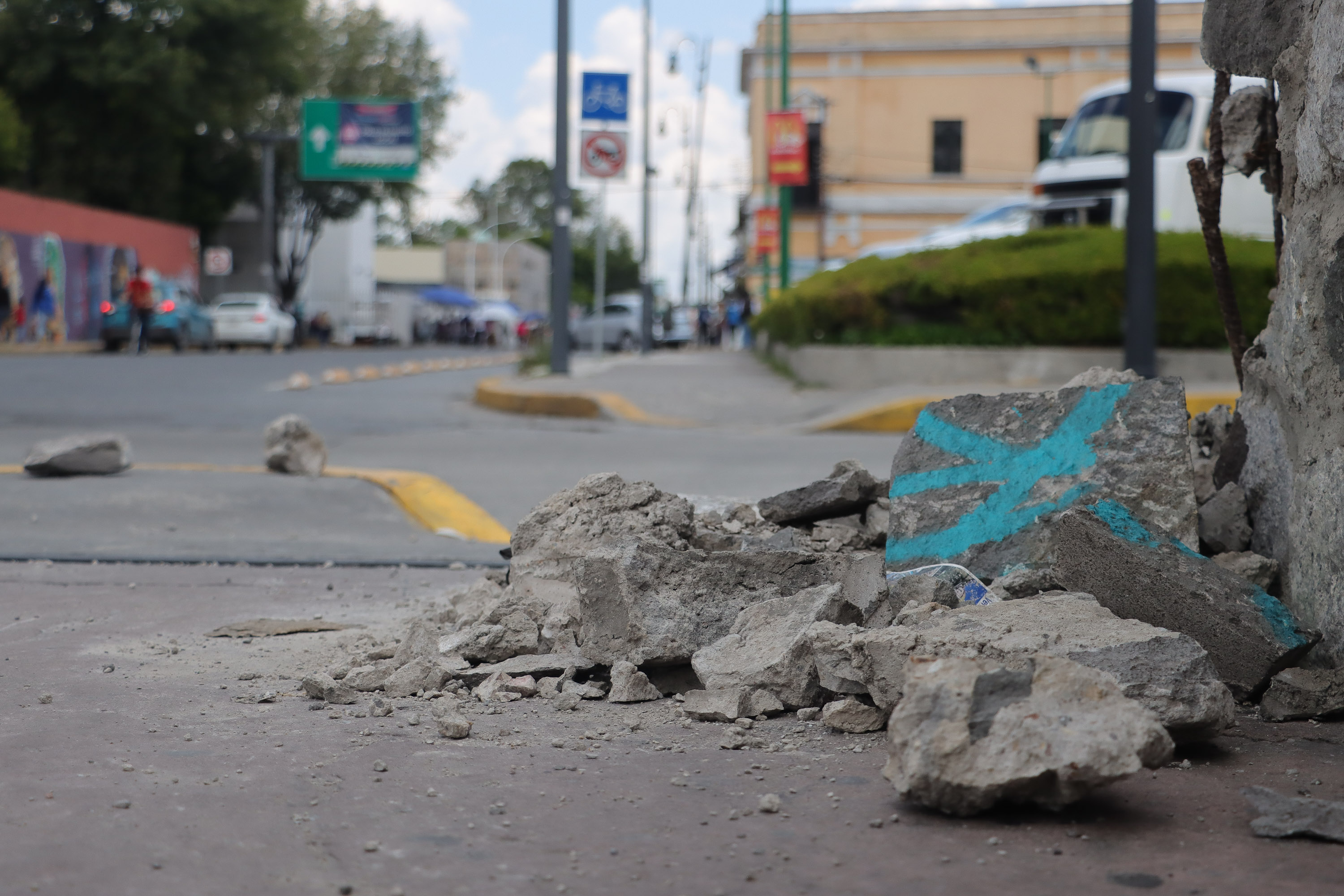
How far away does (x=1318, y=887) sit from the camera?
2.22 m

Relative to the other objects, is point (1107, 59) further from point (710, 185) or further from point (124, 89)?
point (124, 89)

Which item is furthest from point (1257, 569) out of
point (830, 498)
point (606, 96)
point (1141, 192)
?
point (606, 96)

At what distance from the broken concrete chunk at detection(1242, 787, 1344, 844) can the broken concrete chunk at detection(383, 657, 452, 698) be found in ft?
6.40

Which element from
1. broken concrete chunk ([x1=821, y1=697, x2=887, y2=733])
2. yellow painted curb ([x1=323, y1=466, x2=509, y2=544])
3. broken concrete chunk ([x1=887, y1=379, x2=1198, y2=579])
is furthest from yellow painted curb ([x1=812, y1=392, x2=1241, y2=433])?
broken concrete chunk ([x1=821, y1=697, x2=887, y2=733])

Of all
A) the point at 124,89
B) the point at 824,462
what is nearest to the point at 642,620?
the point at 824,462

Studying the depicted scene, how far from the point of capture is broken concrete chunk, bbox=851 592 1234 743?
9.42 ft

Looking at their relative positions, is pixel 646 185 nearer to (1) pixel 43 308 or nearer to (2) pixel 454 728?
(1) pixel 43 308

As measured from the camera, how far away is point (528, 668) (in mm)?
3637

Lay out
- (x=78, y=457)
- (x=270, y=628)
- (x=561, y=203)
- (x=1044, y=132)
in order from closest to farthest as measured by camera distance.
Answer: (x=270, y=628) → (x=78, y=457) → (x=561, y=203) → (x=1044, y=132)

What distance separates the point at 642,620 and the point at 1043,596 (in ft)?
3.34

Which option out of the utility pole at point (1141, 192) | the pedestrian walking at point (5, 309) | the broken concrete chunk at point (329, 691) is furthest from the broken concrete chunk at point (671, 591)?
the pedestrian walking at point (5, 309)

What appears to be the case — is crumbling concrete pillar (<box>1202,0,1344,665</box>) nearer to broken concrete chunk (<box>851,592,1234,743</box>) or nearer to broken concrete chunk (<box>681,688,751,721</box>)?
broken concrete chunk (<box>851,592,1234,743</box>)

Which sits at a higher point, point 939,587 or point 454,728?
point 939,587

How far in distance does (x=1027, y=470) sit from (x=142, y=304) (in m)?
26.1
